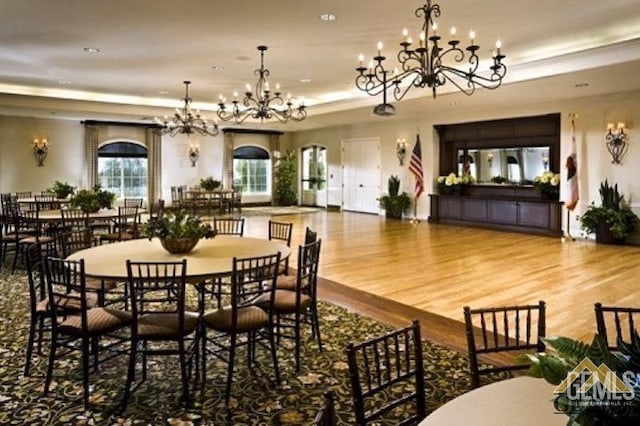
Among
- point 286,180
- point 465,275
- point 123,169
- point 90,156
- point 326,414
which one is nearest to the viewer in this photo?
point 326,414

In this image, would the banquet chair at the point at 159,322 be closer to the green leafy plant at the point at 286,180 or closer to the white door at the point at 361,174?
the white door at the point at 361,174

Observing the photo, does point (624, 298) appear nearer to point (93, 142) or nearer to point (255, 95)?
point (255, 95)

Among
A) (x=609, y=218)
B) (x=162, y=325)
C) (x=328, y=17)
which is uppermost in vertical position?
(x=328, y=17)

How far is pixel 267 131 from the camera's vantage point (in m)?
18.1

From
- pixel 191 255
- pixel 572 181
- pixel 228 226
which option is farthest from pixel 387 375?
pixel 572 181

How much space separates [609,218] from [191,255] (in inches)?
331

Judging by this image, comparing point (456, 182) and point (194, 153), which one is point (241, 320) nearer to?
point (456, 182)

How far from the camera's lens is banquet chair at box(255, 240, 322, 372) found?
377 cm

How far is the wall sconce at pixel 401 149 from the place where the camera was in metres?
14.1

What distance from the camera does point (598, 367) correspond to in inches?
43.3

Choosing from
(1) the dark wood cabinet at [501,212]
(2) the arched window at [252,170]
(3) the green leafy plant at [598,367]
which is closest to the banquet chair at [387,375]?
(3) the green leafy plant at [598,367]

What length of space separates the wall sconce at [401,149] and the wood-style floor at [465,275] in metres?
3.82

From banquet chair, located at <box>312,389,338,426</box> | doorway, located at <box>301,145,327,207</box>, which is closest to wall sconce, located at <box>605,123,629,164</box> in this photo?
doorway, located at <box>301,145,327,207</box>

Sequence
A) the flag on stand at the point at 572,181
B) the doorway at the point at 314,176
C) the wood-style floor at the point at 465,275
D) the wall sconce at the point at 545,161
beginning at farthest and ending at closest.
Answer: the doorway at the point at 314,176 < the wall sconce at the point at 545,161 < the flag on stand at the point at 572,181 < the wood-style floor at the point at 465,275
